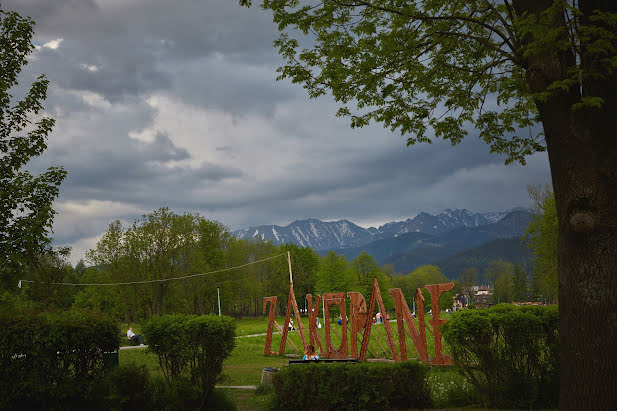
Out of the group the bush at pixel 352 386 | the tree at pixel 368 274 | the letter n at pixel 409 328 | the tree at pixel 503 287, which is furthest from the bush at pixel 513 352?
→ the tree at pixel 503 287

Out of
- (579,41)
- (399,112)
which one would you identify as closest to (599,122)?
(579,41)

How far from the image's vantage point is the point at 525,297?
12250cm

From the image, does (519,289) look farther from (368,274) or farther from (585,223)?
(585,223)

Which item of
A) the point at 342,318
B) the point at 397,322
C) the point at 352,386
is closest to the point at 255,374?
the point at 342,318

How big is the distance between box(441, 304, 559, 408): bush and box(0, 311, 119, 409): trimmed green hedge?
293 inches

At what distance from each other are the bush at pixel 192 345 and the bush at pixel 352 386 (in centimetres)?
139

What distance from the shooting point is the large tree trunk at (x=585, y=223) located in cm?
768

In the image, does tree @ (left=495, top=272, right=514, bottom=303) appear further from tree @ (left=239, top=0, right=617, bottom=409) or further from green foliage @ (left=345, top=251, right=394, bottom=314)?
tree @ (left=239, top=0, right=617, bottom=409)

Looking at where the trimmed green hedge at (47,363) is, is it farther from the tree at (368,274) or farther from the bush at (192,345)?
the tree at (368,274)

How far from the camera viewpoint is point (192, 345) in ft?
35.1

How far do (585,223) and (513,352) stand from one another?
3.57 metres

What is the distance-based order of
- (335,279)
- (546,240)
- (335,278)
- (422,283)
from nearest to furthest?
(546,240) → (335,279) → (335,278) → (422,283)

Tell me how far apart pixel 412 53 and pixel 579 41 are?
294 centimetres

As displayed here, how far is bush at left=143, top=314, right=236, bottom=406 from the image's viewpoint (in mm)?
10602
